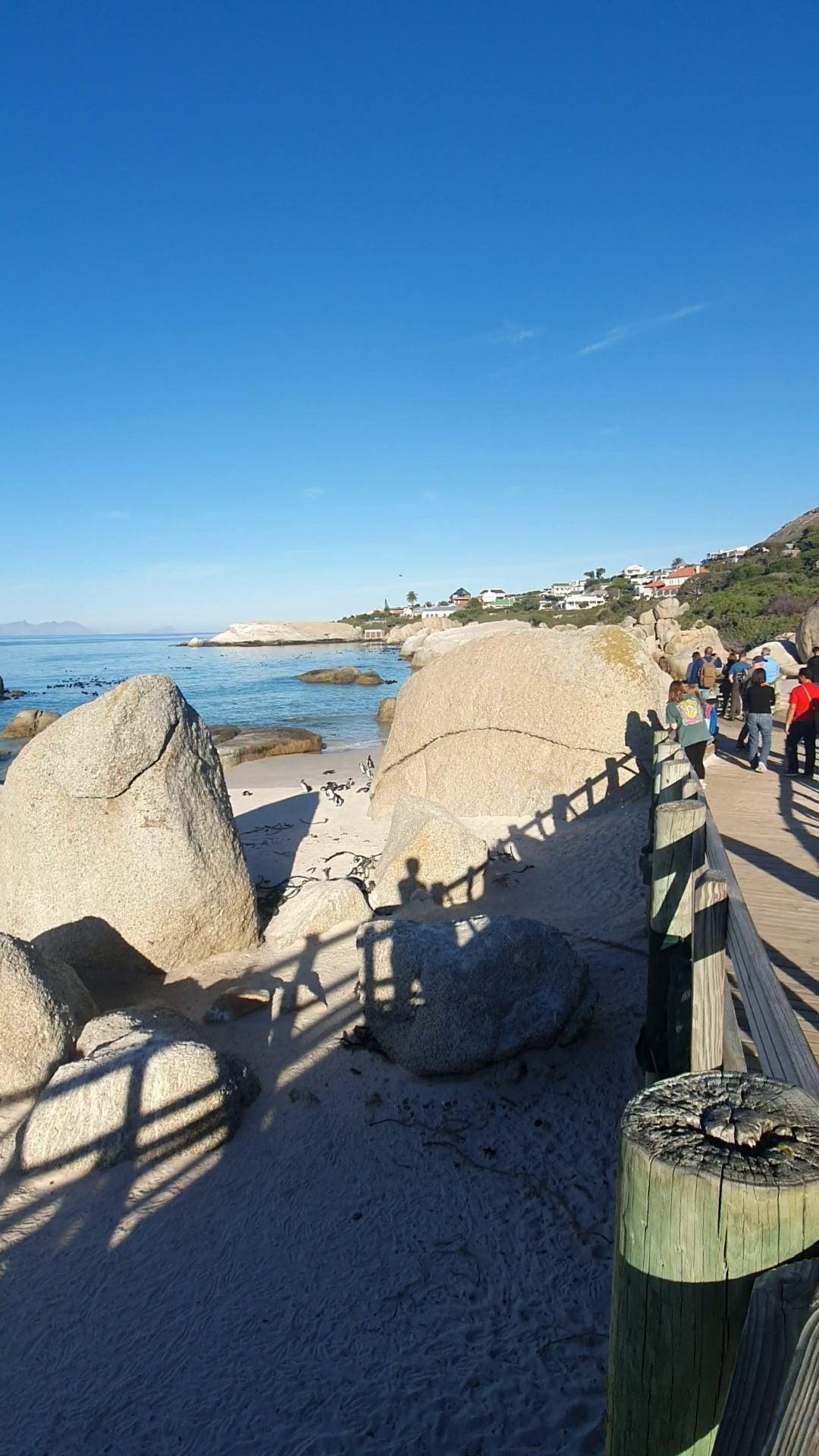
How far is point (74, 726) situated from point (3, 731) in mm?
24185

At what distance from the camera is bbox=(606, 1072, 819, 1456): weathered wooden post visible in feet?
3.65

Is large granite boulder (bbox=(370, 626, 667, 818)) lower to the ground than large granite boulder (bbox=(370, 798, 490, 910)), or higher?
higher

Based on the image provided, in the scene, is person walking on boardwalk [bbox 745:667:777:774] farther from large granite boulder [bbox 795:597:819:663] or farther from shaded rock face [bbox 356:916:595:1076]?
large granite boulder [bbox 795:597:819:663]

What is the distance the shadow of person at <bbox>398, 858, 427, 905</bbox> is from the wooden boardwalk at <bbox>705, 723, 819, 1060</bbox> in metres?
3.01

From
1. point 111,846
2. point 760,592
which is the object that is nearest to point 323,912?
point 111,846

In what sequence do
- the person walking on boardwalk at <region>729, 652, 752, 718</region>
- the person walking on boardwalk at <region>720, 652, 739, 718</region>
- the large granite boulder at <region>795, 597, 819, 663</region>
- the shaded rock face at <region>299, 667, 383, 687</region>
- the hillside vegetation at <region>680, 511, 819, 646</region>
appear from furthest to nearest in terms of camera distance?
the shaded rock face at <region>299, 667, 383, 687</region>
the hillside vegetation at <region>680, 511, 819, 646</region>
the large granite boulder at <region>795, 597, 819, 663</region>
the person walking on boardwalk at <region>720, 652, 739, 718</region>
the person walking on boardwalk at <region>729, 652, 752, 718</region>

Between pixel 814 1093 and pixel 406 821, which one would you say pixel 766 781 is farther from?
pixel 814 1093

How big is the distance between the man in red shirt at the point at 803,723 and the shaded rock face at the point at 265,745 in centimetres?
1258

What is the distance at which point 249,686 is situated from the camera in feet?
165

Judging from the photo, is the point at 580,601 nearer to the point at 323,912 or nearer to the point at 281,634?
the point at 281,634

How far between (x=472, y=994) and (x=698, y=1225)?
13.4ft

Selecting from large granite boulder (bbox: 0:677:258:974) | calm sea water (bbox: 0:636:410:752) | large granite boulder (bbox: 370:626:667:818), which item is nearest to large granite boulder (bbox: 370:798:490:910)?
large granite boulder (bbox: 0:677:258:974)

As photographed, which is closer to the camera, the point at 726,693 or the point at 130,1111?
the point at 130,1111

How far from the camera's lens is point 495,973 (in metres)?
5.17
